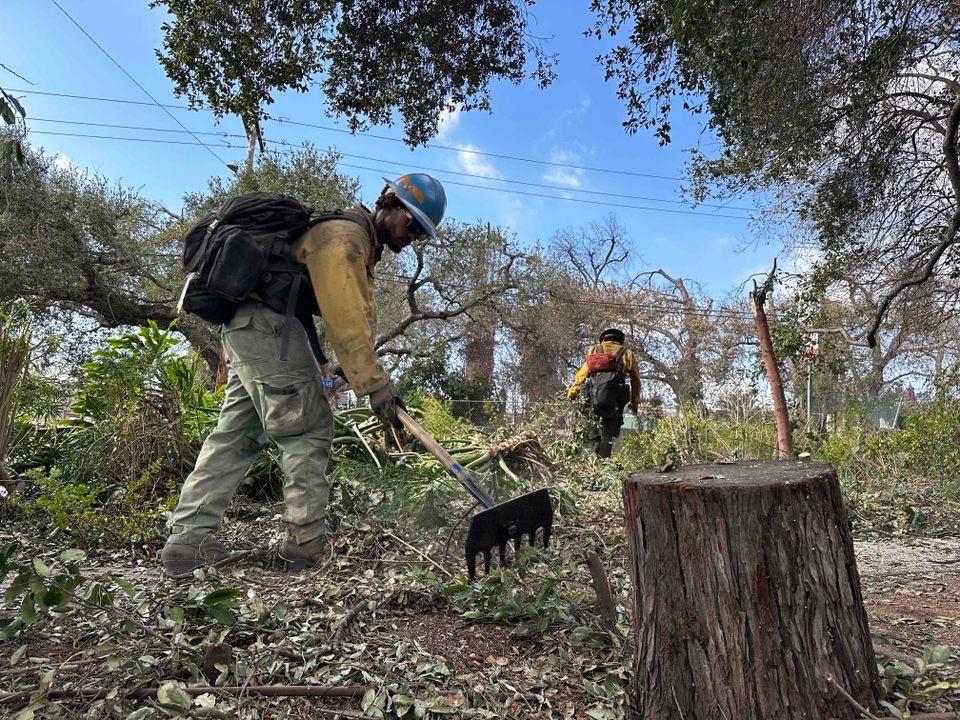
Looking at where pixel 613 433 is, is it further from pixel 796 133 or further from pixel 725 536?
pixel 725 536

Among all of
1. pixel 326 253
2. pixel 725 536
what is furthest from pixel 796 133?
pixel 725 536

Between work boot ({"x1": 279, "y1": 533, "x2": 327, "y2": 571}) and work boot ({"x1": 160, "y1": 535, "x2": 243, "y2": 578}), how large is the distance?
26 cm

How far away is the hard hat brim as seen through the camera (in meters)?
3.06

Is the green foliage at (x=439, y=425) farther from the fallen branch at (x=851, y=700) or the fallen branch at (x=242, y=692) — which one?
the fallen branch at (x=851, y=700)

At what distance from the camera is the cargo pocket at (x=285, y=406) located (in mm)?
2861

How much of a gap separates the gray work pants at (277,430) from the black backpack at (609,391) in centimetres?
458

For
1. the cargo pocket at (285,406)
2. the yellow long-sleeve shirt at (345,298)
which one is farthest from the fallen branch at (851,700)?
the cargo pocket at (285,406)

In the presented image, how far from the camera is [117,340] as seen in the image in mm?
4008

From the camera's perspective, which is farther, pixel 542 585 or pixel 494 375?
pixel 494 375

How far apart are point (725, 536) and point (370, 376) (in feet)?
5.64

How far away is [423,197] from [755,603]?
2340 millimetres

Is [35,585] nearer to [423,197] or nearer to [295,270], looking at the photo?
[295,270]

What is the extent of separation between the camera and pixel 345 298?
2797 mm

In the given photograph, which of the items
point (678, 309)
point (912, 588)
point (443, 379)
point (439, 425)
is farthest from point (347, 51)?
point (678, 309)
